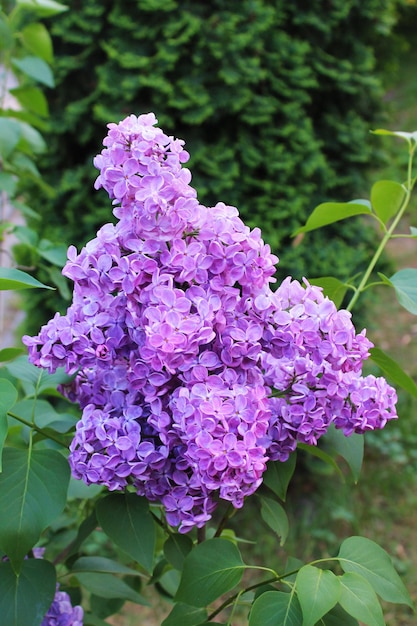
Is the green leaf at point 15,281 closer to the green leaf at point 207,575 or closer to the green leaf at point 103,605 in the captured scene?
the green leaf at point 207,575

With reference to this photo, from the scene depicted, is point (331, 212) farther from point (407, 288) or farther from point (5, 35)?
point (5, 35)

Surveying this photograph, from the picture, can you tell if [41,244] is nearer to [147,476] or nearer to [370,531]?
[147,476]

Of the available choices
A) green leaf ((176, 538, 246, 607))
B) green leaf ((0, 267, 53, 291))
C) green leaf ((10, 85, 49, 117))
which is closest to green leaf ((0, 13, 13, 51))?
green leaf ((10, 85, 49, 117))

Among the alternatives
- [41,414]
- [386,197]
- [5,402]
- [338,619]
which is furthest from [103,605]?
[386,197]

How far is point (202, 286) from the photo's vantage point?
31.9 inches

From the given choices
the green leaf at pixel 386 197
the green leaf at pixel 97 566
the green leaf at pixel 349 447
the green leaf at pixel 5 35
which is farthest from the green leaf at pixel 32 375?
the green leaf at pixel 5 35

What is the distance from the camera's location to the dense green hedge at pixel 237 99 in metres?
2.86

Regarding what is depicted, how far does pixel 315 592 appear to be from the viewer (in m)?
0.74

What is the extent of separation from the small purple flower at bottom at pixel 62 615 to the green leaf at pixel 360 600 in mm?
423

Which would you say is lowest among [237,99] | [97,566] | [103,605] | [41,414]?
[103,605]

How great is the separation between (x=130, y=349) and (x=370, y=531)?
2.61 metres

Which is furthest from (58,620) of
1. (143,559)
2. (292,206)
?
(292,206)

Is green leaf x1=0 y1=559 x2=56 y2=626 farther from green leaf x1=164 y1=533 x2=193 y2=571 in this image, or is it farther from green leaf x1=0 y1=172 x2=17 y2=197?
green leaf x1=0 y1=172 x2=17 y2=197

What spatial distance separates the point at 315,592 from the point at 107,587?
556mm
